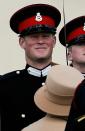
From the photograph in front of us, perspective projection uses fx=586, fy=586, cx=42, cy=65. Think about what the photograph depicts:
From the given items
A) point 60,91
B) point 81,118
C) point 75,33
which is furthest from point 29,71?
point 81,118

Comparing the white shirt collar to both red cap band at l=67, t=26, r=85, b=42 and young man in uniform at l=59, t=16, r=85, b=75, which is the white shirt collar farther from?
red cap band at l=67, t=26, r=85, b=42

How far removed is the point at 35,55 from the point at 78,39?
34cm

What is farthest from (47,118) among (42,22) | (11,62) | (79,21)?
(11,62)

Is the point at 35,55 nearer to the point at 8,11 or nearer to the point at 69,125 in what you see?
the point at 69,125

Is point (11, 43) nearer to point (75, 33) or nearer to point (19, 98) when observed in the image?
point (75, 33)

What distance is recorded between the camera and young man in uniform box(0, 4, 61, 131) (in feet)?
8.66

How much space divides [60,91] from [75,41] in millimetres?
1034

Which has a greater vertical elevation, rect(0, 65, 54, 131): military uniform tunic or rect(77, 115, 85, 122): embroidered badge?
rect(77, 115, 85, 122): embroidered badge

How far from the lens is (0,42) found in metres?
3.92

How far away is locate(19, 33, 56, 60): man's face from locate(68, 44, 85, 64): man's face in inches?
5.4

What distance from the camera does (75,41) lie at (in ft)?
9.43

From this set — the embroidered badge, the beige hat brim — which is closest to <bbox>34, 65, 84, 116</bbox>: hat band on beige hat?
the beige hat brim

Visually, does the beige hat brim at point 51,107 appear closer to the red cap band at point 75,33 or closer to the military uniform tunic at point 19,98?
the military uniform tunic at point 19,98

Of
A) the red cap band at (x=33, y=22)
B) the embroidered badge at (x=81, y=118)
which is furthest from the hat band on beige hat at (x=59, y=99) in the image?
the red cap band at (x=33, y=22)
